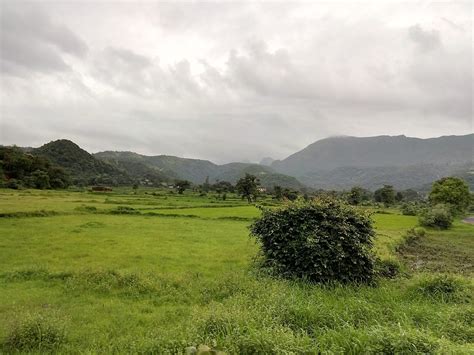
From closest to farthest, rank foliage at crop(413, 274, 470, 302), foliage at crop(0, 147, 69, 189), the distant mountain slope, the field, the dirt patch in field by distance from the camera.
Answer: the field < foliage at crop(413, 274, 470, 302) < the dirt patch in field < foliage at crop(0, 147, 69, 189) < the distant mountain slope

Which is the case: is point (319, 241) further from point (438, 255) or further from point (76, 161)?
point (76, 161)

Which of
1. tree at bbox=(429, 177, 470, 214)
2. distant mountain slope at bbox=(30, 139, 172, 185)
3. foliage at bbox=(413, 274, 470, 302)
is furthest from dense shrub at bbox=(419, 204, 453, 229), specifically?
distant mountain slope at bbox=(30, 139, 172, 185)

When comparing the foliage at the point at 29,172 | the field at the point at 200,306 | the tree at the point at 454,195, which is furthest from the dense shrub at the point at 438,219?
the foliage at the point at 29,172

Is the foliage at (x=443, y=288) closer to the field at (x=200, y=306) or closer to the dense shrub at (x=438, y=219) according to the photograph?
the field at (x=200, y=306)

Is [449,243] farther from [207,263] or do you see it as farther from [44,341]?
[44,341]

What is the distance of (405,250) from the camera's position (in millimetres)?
27484

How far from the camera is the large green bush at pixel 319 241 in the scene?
41.5 feet

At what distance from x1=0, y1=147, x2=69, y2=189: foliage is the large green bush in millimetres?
82626

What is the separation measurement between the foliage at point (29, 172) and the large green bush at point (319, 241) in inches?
3253

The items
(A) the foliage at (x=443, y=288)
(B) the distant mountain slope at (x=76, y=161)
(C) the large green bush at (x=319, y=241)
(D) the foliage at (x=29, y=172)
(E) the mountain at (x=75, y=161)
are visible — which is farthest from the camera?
(E) the mountain at (x=75, y=161)

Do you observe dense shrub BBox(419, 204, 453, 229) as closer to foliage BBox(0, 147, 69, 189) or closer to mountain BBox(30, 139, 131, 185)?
foliage BBox(0, 147, 69, 189)

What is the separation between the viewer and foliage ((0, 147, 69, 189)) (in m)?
86.3

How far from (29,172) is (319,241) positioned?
97238mm

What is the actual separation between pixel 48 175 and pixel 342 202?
91587 mm
